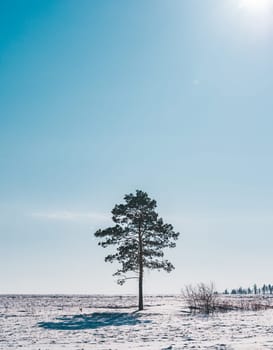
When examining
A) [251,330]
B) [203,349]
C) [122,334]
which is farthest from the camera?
[122,334]

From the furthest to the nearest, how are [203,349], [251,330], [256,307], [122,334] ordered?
[256,307], [122,334], [251,330], [203,349]

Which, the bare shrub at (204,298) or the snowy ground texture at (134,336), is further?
the bare shrub at (204,298)

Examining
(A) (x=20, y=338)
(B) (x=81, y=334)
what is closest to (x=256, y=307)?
(B) (x=81, y=334)

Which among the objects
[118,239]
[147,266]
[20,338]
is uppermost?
[118,239]

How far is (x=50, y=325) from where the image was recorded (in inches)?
958

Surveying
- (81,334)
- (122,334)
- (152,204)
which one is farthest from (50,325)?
(152,204)

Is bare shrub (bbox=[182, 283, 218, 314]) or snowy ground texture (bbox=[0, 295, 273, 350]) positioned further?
bare shrub (bbox=[182, 283, 218, 314])

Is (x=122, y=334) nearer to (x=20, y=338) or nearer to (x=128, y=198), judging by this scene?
(x=20, y=338)

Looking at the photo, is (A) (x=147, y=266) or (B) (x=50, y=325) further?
(A) (x=147, y=266)

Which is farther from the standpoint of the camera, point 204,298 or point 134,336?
point 204,298

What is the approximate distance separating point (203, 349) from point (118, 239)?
954 inches

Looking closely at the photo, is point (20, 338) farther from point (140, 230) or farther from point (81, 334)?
point (140, 230)

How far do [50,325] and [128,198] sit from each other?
1549 cm

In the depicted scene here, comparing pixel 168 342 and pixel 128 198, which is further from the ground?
pixel 128 198
